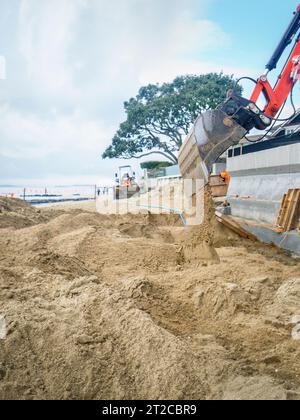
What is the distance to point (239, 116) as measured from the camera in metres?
6.54

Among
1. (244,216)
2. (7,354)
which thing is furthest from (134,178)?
(7,354)

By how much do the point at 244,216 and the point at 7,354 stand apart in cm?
628

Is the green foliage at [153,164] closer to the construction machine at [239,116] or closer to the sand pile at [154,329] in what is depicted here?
the construction machine at [239,116]

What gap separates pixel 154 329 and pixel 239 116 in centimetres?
A: 427

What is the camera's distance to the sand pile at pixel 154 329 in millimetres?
2650

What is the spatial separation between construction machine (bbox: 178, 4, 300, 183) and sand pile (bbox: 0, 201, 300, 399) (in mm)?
1524

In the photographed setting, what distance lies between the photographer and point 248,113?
6.57m

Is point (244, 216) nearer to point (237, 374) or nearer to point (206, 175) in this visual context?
point (206, 175)

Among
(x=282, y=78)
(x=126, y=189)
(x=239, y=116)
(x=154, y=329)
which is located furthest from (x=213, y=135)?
(x=126, y=189)

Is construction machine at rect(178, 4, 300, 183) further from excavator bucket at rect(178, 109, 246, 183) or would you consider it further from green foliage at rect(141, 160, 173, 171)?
green foliage at rect(141, 160, 173, 171)

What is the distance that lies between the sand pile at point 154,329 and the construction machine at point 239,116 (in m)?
1.52

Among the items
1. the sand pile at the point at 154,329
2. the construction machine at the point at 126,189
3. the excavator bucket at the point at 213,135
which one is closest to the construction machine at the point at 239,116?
the excavator bucket at the point at 213,135

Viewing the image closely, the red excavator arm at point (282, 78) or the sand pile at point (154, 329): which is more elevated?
the red excavator arm at point (282, 78)

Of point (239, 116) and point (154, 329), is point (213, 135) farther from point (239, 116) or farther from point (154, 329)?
point (154, 329)
